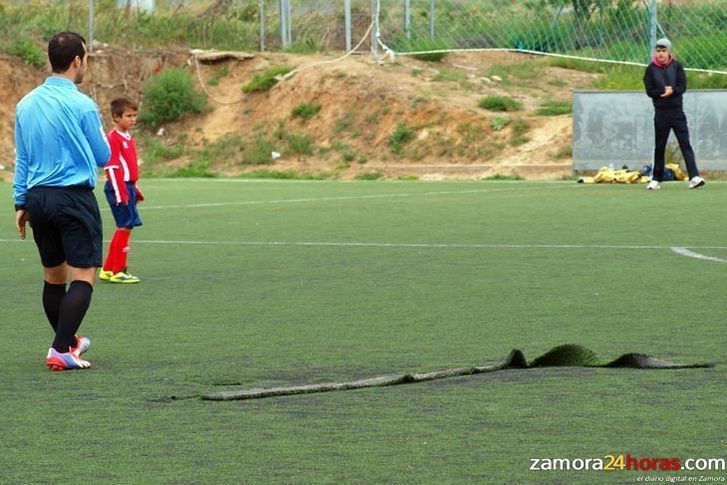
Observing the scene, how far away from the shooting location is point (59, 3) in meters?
42.3

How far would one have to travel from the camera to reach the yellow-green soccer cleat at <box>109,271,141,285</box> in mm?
11844

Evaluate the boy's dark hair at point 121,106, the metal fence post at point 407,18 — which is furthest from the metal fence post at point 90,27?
the boy's dark hair at point 121,106

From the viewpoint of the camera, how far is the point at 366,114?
3356 centimetres

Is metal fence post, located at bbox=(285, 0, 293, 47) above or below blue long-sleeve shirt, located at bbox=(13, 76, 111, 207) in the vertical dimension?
below

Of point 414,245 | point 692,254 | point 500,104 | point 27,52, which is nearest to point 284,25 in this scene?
point 27,52

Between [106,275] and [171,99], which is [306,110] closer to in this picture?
[171,99]

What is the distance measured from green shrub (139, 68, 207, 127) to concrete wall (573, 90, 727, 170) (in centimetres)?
1086

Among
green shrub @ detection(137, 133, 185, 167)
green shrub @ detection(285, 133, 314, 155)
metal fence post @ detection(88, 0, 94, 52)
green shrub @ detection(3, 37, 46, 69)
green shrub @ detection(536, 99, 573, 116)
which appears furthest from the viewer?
green shrub @ detection(3, 37, 46, 69)

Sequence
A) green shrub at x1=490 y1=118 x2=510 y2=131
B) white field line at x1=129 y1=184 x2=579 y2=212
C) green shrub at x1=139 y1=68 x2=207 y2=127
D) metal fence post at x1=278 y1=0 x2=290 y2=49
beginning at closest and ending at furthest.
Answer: white field line at x1=129 y1=184 x2=579 y2=212, green shrub at x1=490 y1=118 x2=510 y2=131, green shrub at x1=139 y1=68 x2=207 y2=127, metal fence post at x1=278 y1=0 x2=290 y2=49

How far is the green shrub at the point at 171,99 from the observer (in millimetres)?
36094

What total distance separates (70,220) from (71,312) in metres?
0.44

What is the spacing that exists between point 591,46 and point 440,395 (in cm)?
2653

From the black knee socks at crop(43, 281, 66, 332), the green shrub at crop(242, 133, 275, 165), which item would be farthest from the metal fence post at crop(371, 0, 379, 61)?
the black knee socks at crop(43, 281, 66, 332)

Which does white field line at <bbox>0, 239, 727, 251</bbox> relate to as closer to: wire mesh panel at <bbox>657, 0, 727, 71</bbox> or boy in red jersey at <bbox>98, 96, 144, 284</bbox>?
boy in red jersey at <bbox>98, 96, 144, 284</bbox>
